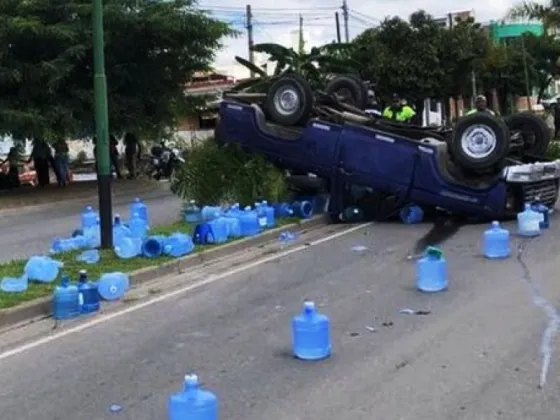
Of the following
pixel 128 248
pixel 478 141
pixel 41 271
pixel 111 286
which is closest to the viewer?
pixel 111 286

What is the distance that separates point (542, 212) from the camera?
12.6m

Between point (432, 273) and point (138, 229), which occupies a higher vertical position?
point (138, 229)

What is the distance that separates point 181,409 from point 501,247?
655 centimetres

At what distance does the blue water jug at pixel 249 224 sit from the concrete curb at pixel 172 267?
0.13m

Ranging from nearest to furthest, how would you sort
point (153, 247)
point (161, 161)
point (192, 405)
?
point (192, 405) → point (153, 247) → point (161, 161)

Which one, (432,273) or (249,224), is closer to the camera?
(432,273)

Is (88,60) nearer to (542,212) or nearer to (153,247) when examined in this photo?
(153,247)

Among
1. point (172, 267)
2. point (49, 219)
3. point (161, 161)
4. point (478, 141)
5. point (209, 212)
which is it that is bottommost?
point (49, 219)

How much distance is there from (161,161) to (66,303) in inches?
785

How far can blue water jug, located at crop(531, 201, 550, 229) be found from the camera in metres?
12.4

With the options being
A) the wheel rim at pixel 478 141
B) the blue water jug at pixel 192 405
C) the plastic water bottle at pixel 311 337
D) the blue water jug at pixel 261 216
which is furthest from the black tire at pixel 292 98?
the blue water jug at pixel 192 405

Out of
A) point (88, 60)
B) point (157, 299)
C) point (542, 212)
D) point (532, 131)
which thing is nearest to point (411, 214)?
point (542, 212)

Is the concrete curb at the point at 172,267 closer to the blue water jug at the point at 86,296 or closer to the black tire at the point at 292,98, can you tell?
the blue water jug at the point at 86,296

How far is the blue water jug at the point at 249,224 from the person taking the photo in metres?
12.5
